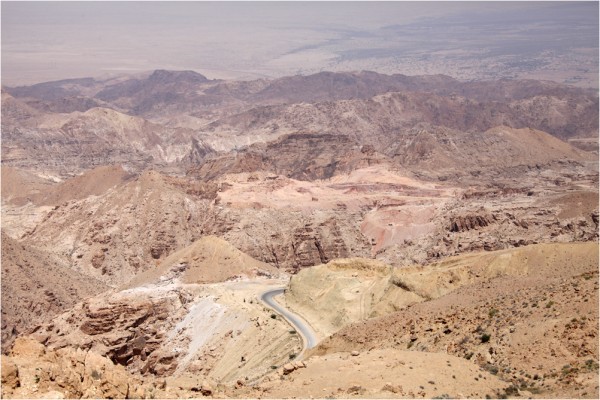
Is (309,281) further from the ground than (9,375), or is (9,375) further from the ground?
(9,375)

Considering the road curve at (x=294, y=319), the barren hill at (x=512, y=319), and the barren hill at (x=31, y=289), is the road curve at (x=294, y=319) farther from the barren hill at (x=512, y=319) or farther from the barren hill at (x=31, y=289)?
the barren hill at (x=31, y=289)

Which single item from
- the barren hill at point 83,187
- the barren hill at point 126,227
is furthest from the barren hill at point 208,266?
the barren hill at point 83,187

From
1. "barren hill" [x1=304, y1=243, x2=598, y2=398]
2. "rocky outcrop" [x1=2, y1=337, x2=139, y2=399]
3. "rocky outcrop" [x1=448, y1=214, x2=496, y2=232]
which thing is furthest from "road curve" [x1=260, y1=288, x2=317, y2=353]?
"rocky outcrop" [x1=448, y1=214, x2=496, y2=232]

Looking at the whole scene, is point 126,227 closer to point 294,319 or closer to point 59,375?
point 294,319

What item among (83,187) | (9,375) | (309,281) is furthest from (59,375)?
(83,187)

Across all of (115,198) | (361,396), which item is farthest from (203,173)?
(361,396)

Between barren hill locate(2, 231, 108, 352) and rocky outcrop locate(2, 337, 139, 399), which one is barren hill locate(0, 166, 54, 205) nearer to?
barren hill locate(2, 231, 108, 352)
